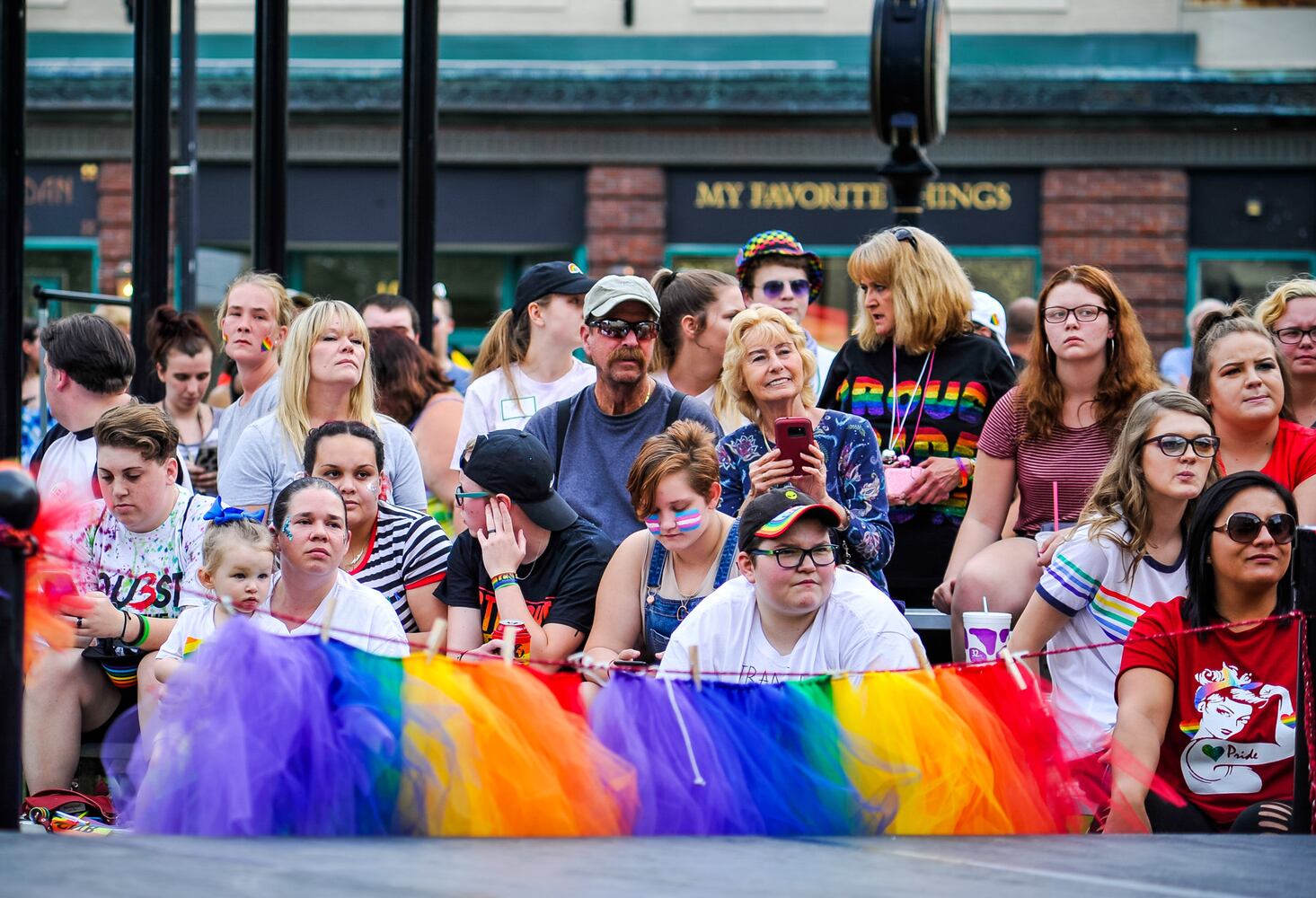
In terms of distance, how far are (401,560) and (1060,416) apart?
2366 mm

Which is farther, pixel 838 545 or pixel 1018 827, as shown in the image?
pixel 838 545

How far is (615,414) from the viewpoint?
232 inches

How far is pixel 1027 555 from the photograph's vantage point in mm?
5340

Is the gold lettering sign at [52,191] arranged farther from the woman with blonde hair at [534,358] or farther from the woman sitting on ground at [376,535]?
the woman sitting on ground at [376,535]

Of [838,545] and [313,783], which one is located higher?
[838,545]

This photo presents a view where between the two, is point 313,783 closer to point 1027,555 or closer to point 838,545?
point 838,545

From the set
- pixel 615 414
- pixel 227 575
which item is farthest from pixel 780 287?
Answer: pixel 227 575

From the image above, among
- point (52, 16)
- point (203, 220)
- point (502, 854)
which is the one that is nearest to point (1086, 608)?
point (502, 854)

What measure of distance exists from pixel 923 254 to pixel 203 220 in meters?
12.5

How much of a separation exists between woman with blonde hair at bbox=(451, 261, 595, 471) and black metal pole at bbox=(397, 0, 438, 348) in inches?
97.8

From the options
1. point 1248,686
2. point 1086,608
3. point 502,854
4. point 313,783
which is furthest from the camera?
point 1086,608

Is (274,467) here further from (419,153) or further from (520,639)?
(419,153)

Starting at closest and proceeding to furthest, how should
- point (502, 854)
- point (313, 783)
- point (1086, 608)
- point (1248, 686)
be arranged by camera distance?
point (502, 854) → point (313, 783) → point (1248, 686) → point (1086, 608)

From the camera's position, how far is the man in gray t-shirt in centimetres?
581
